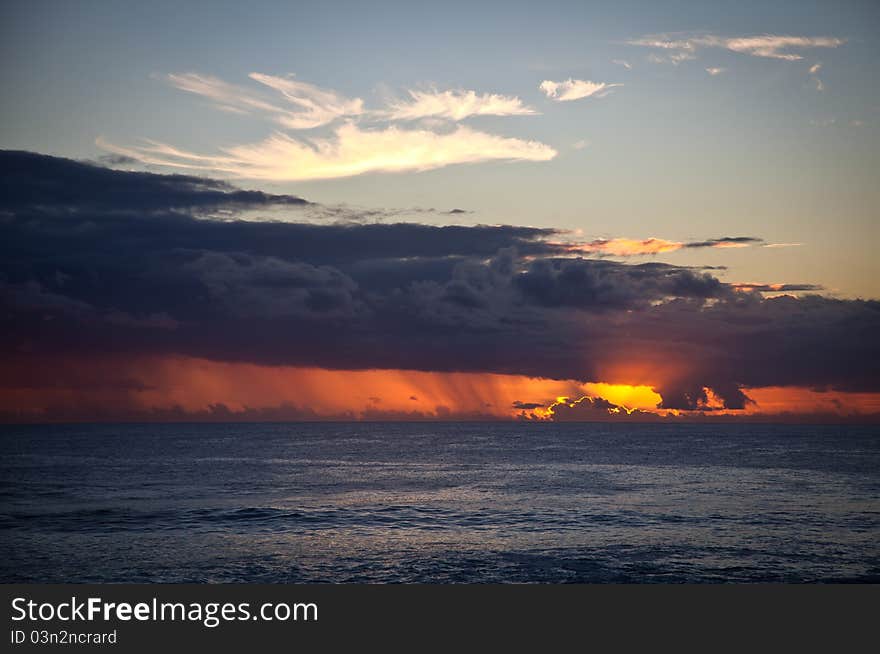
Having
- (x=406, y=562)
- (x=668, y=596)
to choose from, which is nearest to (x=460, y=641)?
(x=668, y=596)

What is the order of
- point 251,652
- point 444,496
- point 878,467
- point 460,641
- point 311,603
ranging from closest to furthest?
point 251,652, point 460,641, point 311,603, point 444,496, point 878,467

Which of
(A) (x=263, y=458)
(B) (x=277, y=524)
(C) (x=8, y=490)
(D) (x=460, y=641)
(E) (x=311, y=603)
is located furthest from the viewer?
(A) (x=263, y=458)

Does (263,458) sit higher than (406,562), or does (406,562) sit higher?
(406,562)

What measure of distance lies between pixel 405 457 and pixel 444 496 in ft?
201

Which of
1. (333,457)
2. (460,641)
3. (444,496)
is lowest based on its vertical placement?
(333,457)

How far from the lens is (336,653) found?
61.0ft

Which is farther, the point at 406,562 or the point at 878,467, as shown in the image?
the point at 878,467

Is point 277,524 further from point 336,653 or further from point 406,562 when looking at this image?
point 336,653

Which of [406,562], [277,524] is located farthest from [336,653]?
[277,524]

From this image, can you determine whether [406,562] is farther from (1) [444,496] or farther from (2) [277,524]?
(1) [444,496]

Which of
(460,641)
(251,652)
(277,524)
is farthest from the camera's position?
(277,524)

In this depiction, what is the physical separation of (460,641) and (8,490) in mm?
64272

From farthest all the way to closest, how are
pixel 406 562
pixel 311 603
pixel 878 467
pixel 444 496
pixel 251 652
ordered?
pixel 878 467 < pixel 444 496 < pixel 406 562 < pixel 311 603 < pixel 251 652

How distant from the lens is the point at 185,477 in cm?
8200
